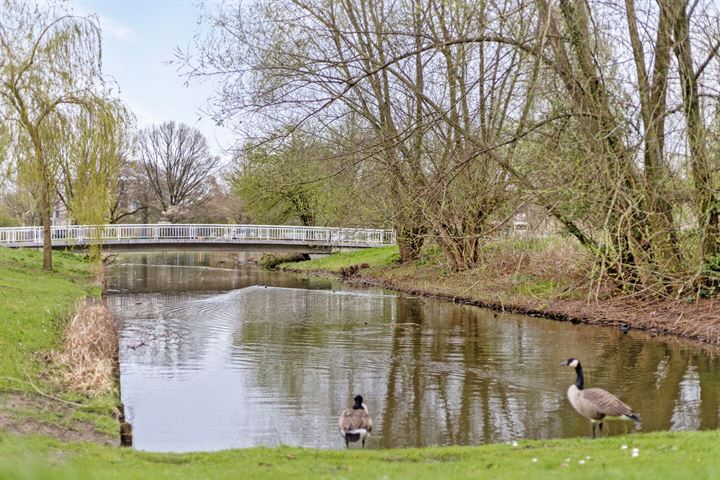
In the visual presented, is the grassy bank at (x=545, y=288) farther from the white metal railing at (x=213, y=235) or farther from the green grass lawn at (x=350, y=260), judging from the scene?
the white metal railing at (x=213, y=235)

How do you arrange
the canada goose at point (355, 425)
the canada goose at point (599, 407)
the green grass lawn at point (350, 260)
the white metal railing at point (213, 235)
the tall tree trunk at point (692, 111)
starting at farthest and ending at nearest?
1. the green grass lawn at point (350, 260)
2. the white metal railing at point (213, 235)
3. the tall tree trunk at point (692, 111)
4. the canada goose at point (599, 407)
5. the canada goose at point (355, 425)

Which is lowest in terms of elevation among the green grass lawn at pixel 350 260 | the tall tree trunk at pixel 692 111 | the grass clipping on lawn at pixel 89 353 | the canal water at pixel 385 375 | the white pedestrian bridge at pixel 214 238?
the canal water at pixel 385 375

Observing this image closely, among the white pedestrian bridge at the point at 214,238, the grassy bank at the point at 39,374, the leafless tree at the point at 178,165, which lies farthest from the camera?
the leafless tree at the point at 178,165

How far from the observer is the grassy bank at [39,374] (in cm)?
915

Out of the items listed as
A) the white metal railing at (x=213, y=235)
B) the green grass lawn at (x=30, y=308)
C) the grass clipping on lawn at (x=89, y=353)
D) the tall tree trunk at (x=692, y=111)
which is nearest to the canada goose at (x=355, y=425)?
the grass clipping on lawn at (x=89, y=353)

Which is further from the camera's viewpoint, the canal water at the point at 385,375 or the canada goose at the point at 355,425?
the canal water at the point at 385,375

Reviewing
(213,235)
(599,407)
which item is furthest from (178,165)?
(599,407)

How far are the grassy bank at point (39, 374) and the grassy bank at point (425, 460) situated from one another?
108 cm

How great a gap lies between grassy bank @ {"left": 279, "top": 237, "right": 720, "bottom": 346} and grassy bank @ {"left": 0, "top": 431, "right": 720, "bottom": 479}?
24.1 feet

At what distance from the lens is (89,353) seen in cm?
1326

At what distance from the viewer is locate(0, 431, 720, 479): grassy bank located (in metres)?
6.39

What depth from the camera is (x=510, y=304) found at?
2358cm

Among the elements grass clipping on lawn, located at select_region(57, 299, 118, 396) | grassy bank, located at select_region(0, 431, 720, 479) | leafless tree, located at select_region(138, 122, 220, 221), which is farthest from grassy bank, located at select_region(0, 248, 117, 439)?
leafless tree, located at select_region(138, 122, 220, 221)

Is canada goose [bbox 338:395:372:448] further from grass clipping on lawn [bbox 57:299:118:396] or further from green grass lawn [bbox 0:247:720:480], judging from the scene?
grass clipping on lawn [bbox 57:299:118:396]
